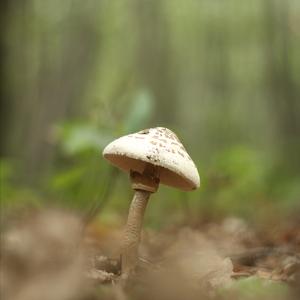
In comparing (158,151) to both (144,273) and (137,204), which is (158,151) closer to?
(137,204)

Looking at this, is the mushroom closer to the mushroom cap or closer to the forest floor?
the mushroom cap

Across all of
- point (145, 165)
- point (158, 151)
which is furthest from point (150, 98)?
point (158, 151)

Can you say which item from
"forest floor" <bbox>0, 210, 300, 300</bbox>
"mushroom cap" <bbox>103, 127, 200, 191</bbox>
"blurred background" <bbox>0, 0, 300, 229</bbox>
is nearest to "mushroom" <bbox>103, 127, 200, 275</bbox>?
"mushroom cap" <bbox>103, 127, 200, 191</bbox>

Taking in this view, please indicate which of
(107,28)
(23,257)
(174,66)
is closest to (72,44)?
(23,257)

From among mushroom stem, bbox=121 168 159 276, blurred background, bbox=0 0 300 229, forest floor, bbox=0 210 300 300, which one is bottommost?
forest floor, bbox=0 210 300 300

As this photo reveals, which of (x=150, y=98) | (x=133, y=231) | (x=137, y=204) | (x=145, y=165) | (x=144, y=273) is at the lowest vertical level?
(x=144, y=273)

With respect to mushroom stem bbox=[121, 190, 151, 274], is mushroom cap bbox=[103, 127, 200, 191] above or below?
above
